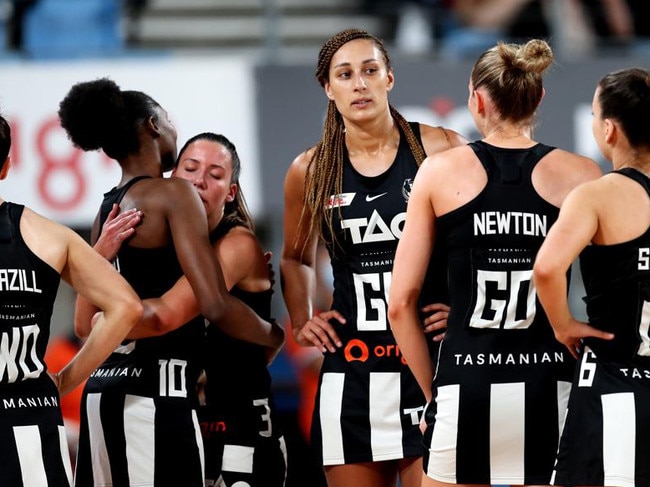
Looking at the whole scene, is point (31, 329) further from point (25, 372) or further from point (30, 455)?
point (30, 455)

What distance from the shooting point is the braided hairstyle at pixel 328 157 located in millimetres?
4426

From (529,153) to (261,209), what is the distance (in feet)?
18.6

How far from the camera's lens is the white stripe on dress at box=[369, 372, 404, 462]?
4242 millimetres

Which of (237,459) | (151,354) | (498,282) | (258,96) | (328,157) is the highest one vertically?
(258,96)

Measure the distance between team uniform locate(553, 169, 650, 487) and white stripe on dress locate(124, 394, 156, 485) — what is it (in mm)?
1507

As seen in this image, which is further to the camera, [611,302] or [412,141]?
[412,141]

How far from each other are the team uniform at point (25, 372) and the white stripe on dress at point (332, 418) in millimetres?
1144

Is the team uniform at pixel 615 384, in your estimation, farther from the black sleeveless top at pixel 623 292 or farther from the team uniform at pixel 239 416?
the team uniform at pixel 239 416

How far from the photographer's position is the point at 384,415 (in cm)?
427

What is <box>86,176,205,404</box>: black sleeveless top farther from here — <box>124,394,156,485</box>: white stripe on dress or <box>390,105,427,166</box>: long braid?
<box>390,105,427,166</box>: long braid

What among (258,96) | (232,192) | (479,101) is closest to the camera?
(479,101)

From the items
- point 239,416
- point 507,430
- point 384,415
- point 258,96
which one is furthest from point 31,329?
point 258,96

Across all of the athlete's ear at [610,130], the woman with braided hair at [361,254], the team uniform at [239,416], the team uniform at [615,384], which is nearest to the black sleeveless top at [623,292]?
the team uniform at [615,384]

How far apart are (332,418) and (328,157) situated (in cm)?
106
